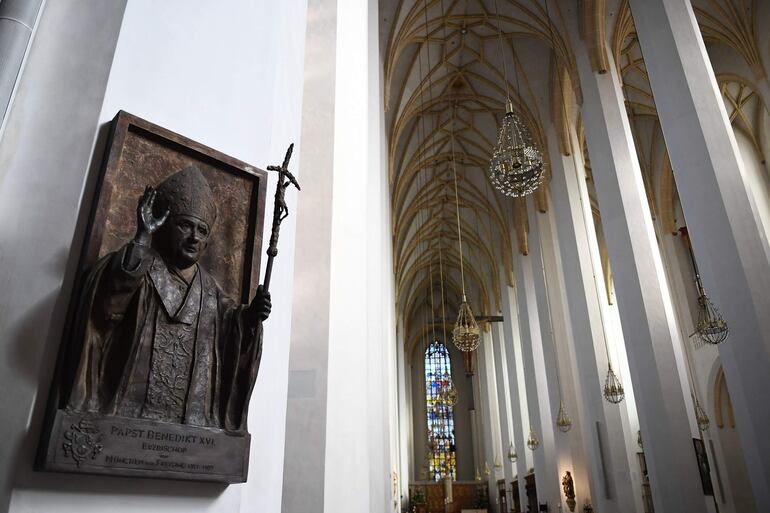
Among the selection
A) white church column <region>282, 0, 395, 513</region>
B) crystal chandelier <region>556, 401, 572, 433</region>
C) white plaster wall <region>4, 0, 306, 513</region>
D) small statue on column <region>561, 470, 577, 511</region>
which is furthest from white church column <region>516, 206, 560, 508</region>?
white plaster wall <region>4, 0, 306, 513</region>

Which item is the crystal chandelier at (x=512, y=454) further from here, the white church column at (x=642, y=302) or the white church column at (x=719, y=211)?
the white church column at (x=719, y=211)

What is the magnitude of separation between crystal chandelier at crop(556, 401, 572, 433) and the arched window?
13.5m

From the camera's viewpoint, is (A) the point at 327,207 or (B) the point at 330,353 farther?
(A) the point at 327,207

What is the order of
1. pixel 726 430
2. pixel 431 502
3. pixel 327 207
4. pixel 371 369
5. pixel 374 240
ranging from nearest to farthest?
pixel 327 207
pixel 371 369
pixel 374 240
pixel 726 430
pixel 431 502

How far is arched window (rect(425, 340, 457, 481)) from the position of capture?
2666cm

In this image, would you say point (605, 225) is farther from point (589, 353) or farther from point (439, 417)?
point (439, 417)

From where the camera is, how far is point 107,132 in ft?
6.22

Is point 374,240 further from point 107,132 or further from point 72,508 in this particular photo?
point 72,508

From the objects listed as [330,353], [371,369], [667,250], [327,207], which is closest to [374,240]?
[371,369]

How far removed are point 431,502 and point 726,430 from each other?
15.3 meters

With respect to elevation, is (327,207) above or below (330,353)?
above

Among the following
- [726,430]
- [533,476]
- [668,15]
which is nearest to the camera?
[668,15]

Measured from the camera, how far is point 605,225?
29.8ft

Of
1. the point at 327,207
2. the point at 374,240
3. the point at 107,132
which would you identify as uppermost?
the point at 374,240
